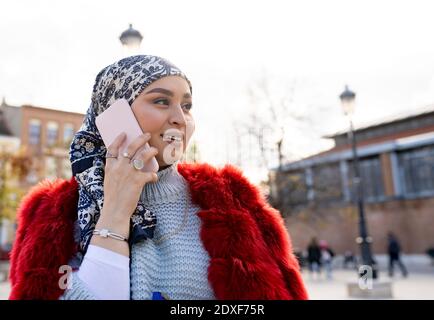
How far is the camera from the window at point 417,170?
25531 mm

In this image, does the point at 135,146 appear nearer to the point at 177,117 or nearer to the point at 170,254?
the point at 177,117

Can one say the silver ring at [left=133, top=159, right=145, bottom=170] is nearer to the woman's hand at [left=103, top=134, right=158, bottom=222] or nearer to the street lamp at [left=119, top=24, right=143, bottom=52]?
the woman's hand at [left=103, top=134, right=158, bottom=222]

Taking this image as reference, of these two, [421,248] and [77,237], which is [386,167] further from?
[77,237]

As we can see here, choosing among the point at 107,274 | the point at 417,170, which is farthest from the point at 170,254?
the point at 417,170

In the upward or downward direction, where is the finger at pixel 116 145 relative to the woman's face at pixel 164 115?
downward

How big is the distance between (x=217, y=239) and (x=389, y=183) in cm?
2857

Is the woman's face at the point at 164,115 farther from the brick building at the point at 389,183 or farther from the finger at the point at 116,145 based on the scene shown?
the brick building at the point at 389,183

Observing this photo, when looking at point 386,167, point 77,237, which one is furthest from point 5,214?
Result: point 386,167

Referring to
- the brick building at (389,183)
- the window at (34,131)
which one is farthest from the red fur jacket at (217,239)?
the window at (34,131)

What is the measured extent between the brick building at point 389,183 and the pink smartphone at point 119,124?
2256cm

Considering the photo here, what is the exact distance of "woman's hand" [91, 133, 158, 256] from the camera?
4.26 ft

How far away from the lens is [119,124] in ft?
4.65

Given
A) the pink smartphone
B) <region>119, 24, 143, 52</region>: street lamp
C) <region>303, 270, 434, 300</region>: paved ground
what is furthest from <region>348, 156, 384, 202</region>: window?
the pink smartphone

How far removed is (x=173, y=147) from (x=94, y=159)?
301 mm
